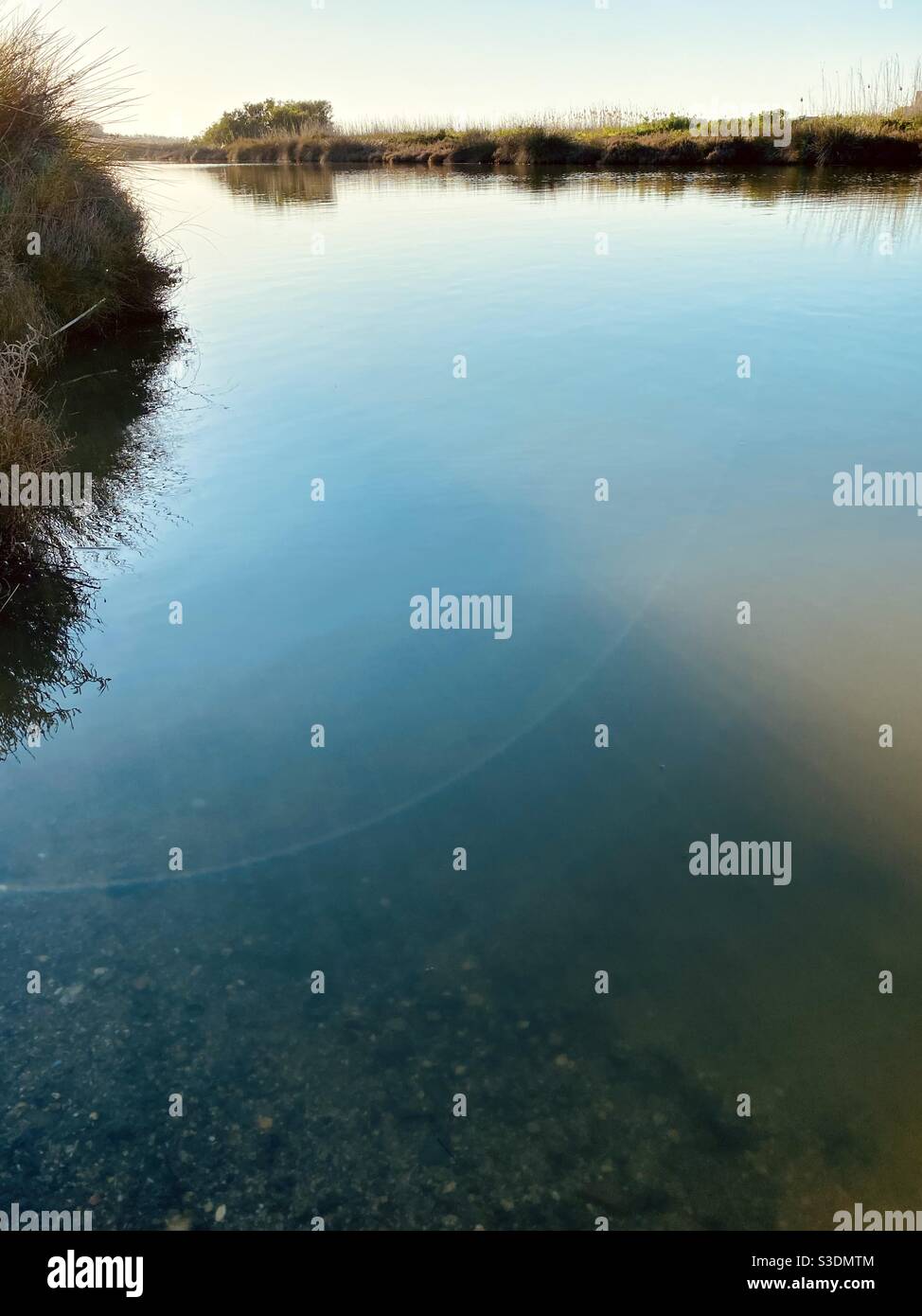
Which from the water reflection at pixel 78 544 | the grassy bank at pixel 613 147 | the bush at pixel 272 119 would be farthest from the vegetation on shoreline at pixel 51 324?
the bush at pixel 272 119

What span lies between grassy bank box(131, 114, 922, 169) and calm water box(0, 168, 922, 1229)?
2486 centimetres

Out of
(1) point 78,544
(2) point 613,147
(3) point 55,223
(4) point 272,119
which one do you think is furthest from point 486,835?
(4) point 272,119

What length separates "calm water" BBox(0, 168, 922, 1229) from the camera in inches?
102

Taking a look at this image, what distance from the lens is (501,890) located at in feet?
11.4

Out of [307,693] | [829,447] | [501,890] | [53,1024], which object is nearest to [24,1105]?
[53,1024]

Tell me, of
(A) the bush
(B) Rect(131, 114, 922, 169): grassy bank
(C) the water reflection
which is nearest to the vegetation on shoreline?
(C) the water reflection

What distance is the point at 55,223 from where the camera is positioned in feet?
31.9

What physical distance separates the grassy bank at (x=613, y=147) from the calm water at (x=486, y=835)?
81.5 ft

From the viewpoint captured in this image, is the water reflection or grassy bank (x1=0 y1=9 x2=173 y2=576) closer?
the water reflection

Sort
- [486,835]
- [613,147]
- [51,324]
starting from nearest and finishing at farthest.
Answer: [486,835], [51,324], [613,147]

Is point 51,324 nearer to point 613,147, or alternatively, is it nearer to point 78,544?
point 78,544

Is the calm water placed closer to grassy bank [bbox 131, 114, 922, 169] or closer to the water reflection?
the water reflection

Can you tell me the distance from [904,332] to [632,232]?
8439 mm

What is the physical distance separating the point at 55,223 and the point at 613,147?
29.5 m
